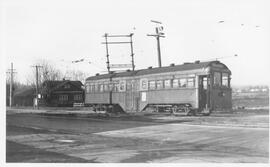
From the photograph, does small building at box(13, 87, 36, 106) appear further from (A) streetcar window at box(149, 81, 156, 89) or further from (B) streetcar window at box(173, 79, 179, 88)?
(B) streetcar window at box(173, 79, 179, 88)

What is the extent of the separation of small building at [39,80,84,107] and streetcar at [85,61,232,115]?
102 ft

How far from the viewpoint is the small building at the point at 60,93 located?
56.1 m

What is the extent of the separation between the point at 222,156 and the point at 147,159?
74.2 inches

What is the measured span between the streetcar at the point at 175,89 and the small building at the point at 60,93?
102 feet

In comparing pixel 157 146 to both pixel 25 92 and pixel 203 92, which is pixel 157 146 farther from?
pixel 25 92

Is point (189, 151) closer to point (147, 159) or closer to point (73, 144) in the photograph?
point (147, 159)

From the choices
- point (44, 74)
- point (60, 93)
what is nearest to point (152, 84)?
point (44, 74)

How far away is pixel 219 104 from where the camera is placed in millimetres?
20656

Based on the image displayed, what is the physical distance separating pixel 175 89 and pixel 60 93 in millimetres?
39205

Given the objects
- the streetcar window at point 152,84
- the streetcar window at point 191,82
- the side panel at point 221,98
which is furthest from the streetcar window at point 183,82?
the streetcar window at point 152,84

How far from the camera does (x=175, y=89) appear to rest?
2155cm

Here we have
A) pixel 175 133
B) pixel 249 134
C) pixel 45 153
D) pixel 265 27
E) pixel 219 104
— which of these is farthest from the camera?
pixel 219 104

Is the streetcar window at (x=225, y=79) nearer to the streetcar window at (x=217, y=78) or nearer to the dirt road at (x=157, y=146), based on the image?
the streetcar window at (x=217, y=78)

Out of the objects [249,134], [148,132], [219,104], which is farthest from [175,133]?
[219,104]
